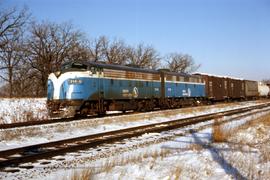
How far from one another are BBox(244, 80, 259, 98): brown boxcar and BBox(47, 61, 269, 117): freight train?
2158 centimetres

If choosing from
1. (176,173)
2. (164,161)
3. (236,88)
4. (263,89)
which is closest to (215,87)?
(236,88)

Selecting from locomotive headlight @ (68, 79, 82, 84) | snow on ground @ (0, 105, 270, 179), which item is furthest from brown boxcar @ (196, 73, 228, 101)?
snow on ground @ (0, 105, 270, 179)

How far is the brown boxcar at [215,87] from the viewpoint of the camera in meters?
41.1

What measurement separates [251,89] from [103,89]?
144 feet

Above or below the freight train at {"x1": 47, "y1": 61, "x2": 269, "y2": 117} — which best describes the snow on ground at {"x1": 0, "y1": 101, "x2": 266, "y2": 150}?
below

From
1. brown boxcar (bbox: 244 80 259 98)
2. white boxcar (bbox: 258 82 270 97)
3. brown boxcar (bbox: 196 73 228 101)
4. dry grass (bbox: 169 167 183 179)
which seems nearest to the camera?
dry grass (bbox: 169 167 183 179)

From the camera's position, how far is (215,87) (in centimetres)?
4334

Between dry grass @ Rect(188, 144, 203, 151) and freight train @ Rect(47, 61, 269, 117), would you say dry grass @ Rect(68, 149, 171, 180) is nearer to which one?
dry grass @ Rect(188, 144, 203, 151)

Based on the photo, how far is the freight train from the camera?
20.2 metres

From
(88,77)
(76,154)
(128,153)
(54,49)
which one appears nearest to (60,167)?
(76,154)

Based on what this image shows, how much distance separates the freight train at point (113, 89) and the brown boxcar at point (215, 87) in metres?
3.16

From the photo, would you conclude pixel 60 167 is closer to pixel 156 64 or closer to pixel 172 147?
pixel 172 147

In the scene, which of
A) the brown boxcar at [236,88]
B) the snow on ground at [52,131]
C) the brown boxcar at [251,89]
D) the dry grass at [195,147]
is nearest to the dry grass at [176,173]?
the dry grass at [195,147]

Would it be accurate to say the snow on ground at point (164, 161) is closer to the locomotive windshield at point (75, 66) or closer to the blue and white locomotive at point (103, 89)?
the blue and white locomotive at point (103, 89)
